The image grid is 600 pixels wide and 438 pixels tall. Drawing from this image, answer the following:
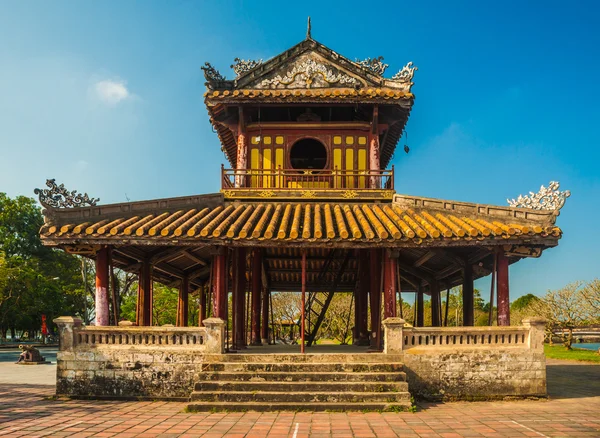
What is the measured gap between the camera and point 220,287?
12648 mm

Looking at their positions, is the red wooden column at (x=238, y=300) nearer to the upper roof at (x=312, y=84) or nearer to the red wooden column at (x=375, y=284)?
the red wooden column at (x=375, y=284)

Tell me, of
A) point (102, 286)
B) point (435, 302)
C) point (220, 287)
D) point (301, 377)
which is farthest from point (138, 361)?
point (435, 302)

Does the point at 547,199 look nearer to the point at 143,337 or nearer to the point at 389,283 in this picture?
the point at 389,283

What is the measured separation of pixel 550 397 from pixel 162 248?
11.5 metres

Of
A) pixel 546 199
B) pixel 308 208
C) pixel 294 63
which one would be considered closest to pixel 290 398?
pixel 308 208

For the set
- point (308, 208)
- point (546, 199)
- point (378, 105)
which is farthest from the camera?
point (378, 105)

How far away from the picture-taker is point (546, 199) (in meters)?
12.5

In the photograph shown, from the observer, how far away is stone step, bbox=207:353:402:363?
11.5 metres

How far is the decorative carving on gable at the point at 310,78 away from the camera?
53.4 feet

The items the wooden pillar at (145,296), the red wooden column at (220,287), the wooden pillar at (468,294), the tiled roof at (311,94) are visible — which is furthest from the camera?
the tiled roof at (311,94)

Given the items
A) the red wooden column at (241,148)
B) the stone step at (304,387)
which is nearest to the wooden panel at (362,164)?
the red wooden column at (241,148)

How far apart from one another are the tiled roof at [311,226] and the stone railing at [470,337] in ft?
6.93

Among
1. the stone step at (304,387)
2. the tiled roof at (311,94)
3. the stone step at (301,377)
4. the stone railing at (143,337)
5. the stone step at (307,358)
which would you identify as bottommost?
the stone step at (304,387)

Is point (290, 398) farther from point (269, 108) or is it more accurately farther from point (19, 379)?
point (19, 379)
